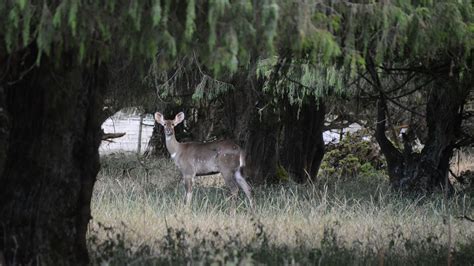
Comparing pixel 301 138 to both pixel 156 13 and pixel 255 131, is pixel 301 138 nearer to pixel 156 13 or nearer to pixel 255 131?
pixel 255 131

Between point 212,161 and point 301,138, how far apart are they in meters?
3.79

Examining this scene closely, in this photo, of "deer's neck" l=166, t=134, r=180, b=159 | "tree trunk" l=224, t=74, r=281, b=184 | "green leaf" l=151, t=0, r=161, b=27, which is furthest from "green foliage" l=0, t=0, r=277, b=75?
"deer's neck" l=166, t=134, r=180, b=159

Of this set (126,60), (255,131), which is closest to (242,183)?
(255,131)

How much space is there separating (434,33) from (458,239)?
4627 mm

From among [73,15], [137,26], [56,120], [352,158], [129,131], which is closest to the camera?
[73,15]

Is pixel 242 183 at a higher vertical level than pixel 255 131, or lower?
lower

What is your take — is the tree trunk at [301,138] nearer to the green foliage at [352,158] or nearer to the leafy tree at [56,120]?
the green foliage at [352,158]

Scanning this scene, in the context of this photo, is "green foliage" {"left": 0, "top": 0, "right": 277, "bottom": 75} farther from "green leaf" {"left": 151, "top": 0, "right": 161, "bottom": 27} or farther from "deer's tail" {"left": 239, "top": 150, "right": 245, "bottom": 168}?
"deer's tail" {"left": 239, "top": 150, "right": 245, "bottom": 168}

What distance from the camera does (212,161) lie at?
16.0 meters

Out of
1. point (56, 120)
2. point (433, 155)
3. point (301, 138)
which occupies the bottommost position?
point (301, 138)

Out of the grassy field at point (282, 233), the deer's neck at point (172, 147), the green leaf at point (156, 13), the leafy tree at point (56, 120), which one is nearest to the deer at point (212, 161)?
the deer's neck at point (172, 147)

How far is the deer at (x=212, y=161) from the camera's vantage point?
15641 mm

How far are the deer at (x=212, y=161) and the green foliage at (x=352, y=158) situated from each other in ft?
24.5

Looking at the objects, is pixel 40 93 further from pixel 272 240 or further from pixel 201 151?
pixel 201 151
